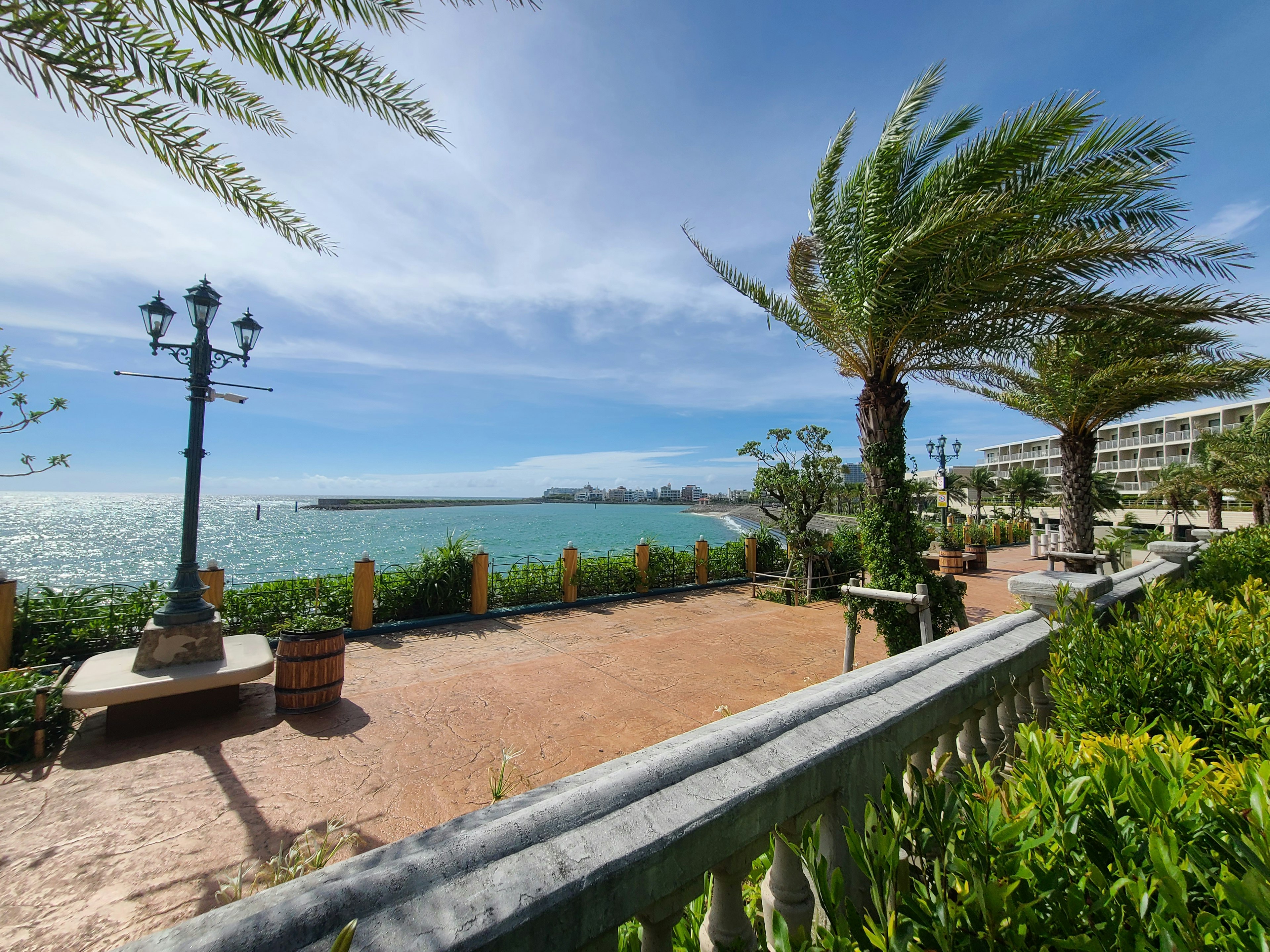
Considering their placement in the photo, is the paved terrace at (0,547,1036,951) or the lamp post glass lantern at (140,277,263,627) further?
the lamp post glass lantern at (140,277,263,627)

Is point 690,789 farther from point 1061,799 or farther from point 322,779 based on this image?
point 322,779

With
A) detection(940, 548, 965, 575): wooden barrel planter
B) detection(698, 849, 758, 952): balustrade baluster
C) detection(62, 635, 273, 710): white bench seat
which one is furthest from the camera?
detection(940, 548, 965, 575): wooden barrel planter

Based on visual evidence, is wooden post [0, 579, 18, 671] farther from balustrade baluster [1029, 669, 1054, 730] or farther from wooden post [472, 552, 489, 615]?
balustrade baluster [1029, 669, 1054, 730]

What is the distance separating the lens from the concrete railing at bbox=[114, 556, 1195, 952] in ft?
2.68

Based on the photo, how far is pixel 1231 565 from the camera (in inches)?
213

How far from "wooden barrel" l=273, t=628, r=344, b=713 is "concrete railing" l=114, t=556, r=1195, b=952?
463 centimetres

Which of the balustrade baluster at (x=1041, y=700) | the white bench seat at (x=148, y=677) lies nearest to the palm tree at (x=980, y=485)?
the balustrade baluster at (x=1041, y=700)

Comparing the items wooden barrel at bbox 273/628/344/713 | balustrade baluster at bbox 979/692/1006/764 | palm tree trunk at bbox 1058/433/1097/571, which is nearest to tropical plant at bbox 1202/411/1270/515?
palm tree trunk at bbox 1058/433/1097/571

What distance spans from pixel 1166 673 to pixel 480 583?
8250 mm

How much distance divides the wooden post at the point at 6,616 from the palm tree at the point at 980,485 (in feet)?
137

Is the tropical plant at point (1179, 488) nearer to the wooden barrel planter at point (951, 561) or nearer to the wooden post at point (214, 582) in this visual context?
the wooden barrel planter at point (951, 561)

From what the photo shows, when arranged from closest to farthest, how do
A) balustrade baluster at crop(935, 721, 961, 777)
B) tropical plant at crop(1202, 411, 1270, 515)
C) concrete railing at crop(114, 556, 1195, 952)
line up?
concrete railing at crop(114, 556, 1195, 952), balustrade baluster at crop(935, 721, 961, 777), tropical plant at crop(1202, 411, 1270, 515)

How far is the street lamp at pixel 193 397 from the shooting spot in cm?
506

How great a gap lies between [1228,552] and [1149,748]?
22.8 ft
